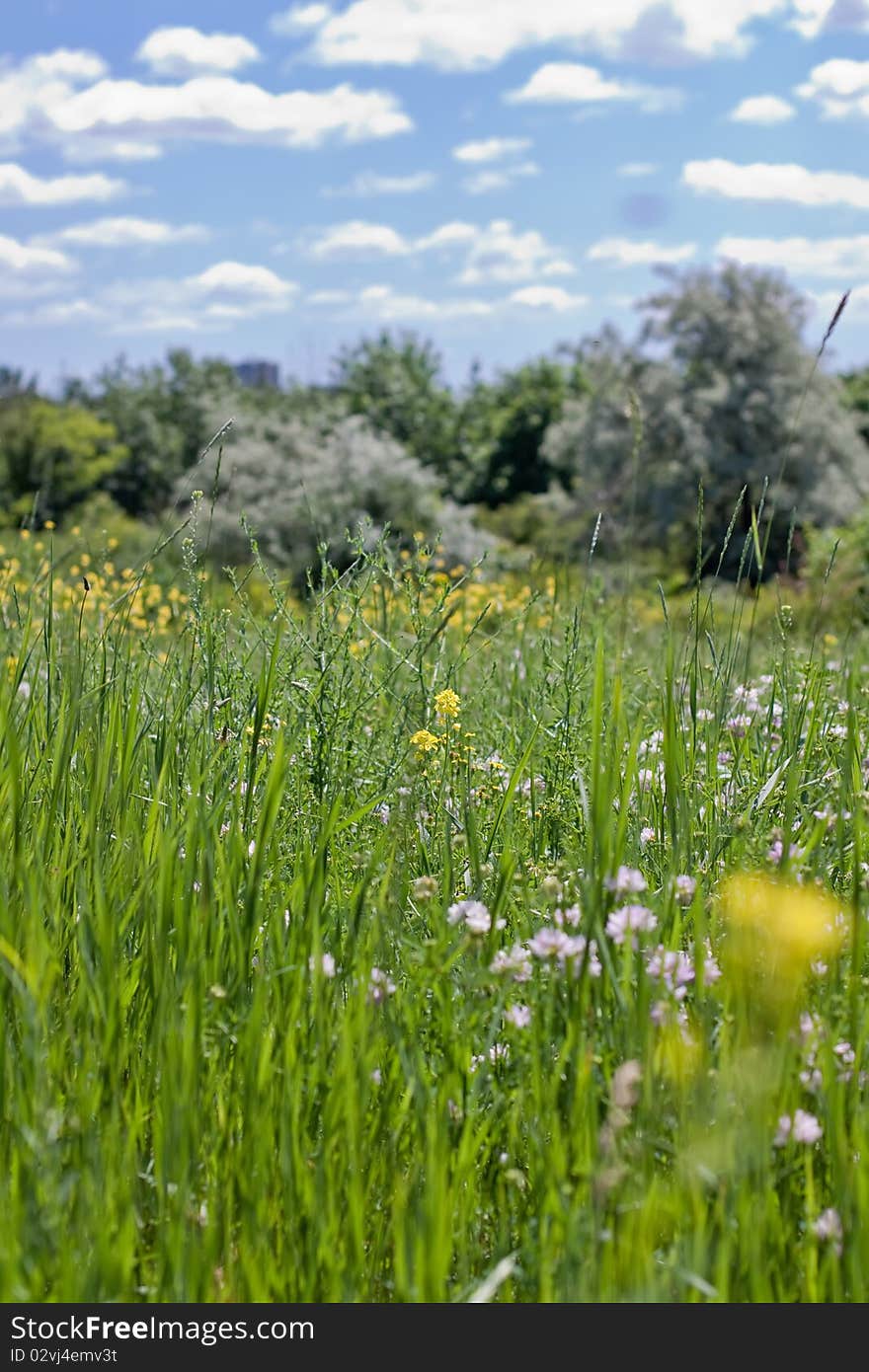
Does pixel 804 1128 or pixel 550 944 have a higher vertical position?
pixel 550 944

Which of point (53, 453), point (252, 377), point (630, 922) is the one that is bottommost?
point (630, 922)

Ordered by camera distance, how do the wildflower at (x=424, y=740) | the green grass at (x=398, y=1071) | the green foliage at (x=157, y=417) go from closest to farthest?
the green grass at (x=398, y=1071) < the wildflower at (x=424, y=740) < the green foliage at (x=157, y=417)

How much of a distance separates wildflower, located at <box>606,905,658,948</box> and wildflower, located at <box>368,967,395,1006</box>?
11.5 inches

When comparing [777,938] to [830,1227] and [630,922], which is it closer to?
[630,922]

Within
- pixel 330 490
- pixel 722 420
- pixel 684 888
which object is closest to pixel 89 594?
pixel 684 888

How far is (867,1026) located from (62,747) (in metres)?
1.24

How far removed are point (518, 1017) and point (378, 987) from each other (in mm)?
182

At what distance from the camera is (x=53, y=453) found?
30000 millimetres

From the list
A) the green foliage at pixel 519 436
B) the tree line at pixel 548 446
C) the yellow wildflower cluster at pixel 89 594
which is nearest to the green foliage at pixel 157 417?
the tree line at pixel 548 446

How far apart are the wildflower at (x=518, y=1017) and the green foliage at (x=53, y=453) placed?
25951 millimetres

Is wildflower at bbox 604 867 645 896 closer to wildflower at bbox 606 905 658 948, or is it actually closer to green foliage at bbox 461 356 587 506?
wildflower at bbox 606 905 658 948

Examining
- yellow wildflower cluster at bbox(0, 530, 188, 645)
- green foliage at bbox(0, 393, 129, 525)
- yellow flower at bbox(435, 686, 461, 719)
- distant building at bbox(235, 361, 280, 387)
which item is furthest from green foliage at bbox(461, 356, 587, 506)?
yellow flower at bbox(435, 686, 461, 719)

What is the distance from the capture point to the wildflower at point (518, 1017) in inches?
60.9

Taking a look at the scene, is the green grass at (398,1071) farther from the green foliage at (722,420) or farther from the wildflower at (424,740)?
the green foliage at (722,420)
